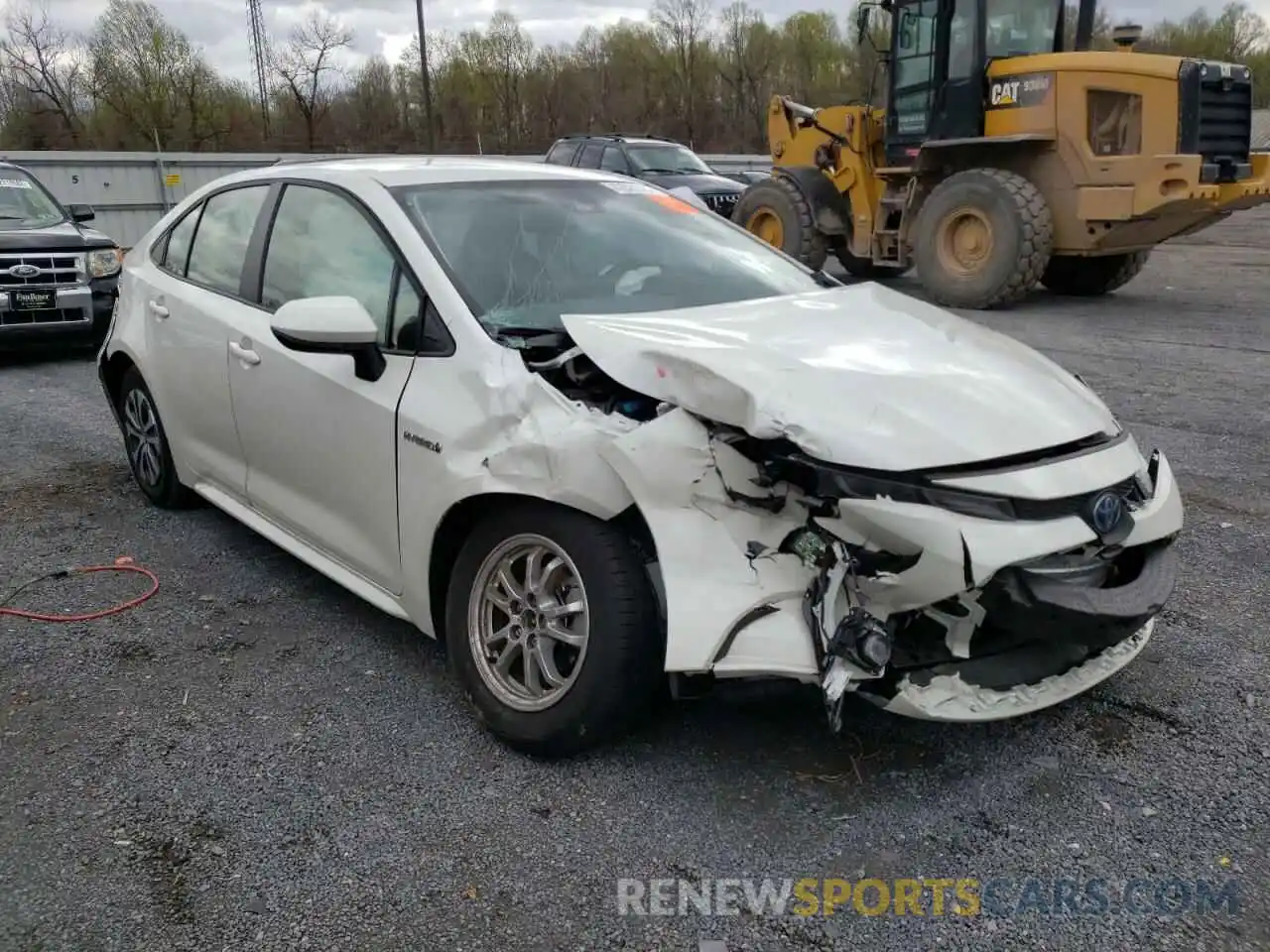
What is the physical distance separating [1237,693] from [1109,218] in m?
7.96

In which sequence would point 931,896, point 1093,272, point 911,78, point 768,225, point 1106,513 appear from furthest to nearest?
point 768,225 → point 1093,272 → point 911,78 → point 1106,513 → point 931,896

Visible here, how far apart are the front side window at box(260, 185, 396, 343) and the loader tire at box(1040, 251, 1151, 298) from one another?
33.2 feet

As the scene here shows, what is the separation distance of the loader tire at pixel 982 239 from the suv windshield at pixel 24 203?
864cm

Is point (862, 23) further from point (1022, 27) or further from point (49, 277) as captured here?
→ point (49, 277)

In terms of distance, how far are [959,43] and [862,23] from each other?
102cm

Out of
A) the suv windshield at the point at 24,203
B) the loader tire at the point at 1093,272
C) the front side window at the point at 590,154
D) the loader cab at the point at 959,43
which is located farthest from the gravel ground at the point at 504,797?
the front side window at the point at 590,154

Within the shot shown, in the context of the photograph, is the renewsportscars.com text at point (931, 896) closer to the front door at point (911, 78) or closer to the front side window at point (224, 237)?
the front side window at point (224, 237)

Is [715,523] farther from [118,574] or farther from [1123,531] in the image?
[118,574]

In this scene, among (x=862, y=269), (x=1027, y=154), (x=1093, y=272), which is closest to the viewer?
(x=1027, y=154)

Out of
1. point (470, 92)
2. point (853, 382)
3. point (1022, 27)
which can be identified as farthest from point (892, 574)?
point (470, 92)

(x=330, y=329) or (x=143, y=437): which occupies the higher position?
(x=330, y=329)

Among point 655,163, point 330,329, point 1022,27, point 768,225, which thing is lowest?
point 330,329

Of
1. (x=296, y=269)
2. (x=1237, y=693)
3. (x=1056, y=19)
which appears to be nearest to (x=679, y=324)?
(x=296, y=269)

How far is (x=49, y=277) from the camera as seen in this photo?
29.3 feet
